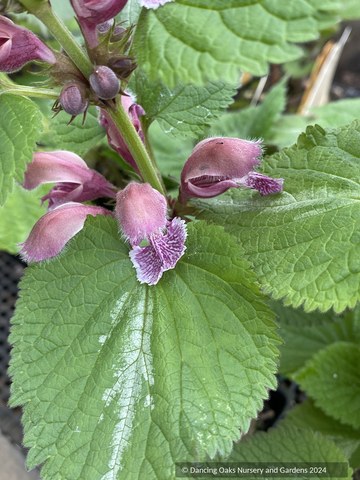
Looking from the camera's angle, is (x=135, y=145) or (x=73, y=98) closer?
(x=73, y=98)

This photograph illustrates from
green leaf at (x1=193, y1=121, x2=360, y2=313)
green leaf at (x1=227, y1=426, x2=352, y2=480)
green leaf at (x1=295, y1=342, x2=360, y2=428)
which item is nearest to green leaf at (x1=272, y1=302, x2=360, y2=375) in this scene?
green leaf at (x1=295, y1=342, x2=360, y2=428)

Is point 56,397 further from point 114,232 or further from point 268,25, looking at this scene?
point 268,25

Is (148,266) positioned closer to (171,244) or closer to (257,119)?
(171,244)

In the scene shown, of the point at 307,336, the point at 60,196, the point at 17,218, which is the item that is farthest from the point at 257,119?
the point at 60,196

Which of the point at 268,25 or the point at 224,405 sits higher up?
the point at 268,25

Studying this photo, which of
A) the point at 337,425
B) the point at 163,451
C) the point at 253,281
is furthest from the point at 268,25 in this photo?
the point at 337,425

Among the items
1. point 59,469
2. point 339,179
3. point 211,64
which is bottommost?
point 59,469

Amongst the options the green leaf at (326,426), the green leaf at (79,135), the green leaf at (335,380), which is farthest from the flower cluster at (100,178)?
the green leaf at (326,426)
